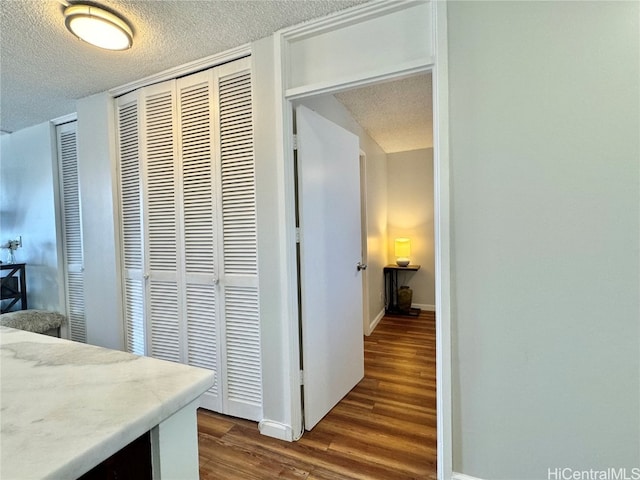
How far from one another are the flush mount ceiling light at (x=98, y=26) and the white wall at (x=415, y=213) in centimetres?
371

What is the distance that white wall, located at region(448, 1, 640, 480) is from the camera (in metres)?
1.15

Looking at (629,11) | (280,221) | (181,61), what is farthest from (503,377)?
(181,61)

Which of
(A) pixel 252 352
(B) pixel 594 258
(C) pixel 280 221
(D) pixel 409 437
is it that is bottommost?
(D) pixel 409 437

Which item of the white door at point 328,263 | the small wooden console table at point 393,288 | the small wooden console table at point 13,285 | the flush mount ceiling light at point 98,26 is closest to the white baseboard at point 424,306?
the small wooden console table at point 393,288

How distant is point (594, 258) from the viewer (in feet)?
3.90

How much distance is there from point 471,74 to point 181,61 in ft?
5.88

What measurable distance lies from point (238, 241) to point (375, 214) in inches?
93.9

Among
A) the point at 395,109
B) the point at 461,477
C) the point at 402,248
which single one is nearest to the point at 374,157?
the point at 395,109

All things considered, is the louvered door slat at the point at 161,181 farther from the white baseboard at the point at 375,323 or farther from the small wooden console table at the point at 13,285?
the white baseboard at the point at 375,323

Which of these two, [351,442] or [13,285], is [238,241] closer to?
[351,442]

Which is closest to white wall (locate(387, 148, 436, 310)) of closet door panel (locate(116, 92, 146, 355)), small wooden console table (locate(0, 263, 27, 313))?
closet door panel (locate(116, 92, 146, 355))

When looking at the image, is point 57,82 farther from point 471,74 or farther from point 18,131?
point 471,74

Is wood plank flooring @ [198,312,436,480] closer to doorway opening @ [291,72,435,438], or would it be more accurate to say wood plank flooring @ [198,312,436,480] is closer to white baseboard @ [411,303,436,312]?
doorway opening @ [291,72,435,438]

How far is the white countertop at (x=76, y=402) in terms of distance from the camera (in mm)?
423
